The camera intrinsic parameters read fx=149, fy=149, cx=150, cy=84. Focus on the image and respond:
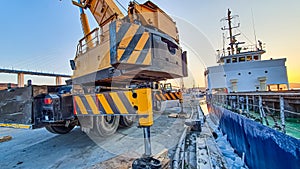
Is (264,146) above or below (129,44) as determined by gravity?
below

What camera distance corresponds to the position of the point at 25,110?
214cm

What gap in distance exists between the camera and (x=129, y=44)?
88.2 inches

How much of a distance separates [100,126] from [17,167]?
1.27m

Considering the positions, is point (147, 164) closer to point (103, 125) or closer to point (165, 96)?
point (103, 125)

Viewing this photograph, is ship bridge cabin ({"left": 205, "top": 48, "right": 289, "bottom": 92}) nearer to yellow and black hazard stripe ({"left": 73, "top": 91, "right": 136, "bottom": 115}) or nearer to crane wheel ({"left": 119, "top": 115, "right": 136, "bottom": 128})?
crane wheel ({"left": 119, "top": 115, "right": 136, "bottom": 128})

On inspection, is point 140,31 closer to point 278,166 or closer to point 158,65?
point 158,65

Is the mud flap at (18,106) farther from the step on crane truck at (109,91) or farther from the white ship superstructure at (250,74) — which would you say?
the white ship superstructure at (250,74)

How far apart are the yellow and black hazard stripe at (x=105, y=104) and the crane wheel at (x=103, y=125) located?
67 centimetres

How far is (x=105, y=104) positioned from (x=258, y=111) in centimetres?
472

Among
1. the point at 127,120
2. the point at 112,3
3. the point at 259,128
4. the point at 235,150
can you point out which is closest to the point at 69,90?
the point at 127,120

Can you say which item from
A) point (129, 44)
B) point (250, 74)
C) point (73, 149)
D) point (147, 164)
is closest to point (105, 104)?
point (147, 164)

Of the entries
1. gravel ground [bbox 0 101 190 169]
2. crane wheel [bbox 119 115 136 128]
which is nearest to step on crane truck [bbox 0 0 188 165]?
gravel ground [bbox 0 101 190 169]

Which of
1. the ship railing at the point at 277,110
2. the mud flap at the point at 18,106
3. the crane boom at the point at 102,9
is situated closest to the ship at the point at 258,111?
the ship railing at the point at 277,110

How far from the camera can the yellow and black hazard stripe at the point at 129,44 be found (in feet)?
6.97
